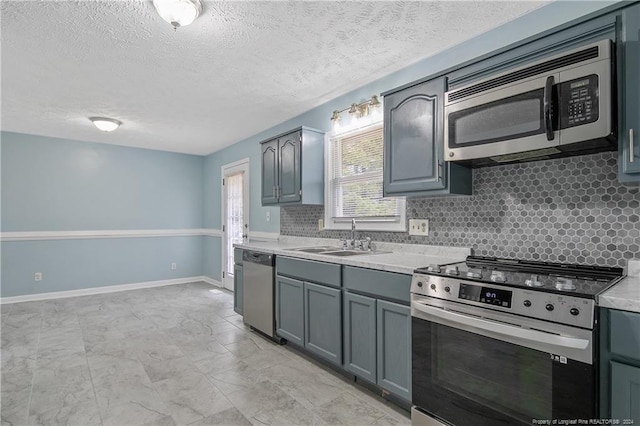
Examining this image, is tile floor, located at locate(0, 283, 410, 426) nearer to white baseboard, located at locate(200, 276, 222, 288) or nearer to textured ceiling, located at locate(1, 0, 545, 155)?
white baseboard, located at locate(200, 276, 222, 288)

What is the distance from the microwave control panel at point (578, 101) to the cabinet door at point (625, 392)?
1.05 m

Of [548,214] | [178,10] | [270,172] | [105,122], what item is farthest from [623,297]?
[105,122]

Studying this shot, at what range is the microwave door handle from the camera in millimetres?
1668

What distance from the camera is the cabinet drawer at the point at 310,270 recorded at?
255 cm

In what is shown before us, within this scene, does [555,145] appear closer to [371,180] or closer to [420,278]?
[420,278]

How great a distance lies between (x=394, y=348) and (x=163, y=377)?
5.93ft

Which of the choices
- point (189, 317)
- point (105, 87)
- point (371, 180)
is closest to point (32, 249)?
point (189, 317)

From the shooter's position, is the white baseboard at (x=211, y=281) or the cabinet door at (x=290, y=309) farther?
the white baseboard at (x=211, y=281)

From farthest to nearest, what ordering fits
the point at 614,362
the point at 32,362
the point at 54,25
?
1. the point at 32,362
2. the point at 54,25
3. the point at 614,362

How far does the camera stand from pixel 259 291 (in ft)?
11.5

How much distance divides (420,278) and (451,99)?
112 cm

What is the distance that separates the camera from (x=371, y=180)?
3.23 metres

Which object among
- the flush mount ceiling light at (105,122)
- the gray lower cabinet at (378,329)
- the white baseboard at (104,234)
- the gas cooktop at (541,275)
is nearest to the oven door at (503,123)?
the gas cooktop at (541,275)

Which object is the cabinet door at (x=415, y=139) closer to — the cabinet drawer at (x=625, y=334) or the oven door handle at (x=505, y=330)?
the oven door handle at (x=505, y=330)
